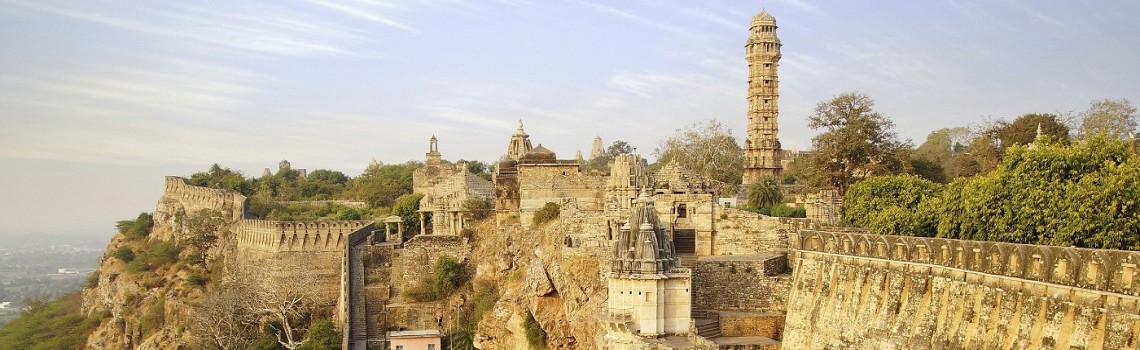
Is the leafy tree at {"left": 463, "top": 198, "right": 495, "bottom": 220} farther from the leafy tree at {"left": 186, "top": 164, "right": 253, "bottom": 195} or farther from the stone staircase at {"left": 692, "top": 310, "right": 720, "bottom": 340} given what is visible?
the leafy tree at {"left": 186, "top": 164, "right": 253, "bottom": 195}

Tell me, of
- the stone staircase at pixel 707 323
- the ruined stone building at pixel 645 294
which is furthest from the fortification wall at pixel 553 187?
the ruined stone building at pixel 645 294

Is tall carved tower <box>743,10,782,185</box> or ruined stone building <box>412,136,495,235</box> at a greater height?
tall carved tower <box>743,10,782,185</box>

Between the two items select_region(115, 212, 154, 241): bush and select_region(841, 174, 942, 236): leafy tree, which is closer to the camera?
select_region(841, 174, 942, 236): leafy tree

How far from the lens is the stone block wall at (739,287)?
30.9m

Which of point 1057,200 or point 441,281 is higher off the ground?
point 1057,200

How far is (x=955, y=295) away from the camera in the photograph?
2323 cm

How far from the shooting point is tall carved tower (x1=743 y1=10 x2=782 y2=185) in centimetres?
6038

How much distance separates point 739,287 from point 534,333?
1013 cm

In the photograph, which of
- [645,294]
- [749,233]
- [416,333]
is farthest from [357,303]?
[645,294]

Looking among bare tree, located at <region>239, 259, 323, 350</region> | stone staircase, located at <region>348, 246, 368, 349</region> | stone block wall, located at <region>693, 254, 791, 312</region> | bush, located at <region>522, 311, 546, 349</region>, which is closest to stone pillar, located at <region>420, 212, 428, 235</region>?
stone staircase, located at <region>348, 246, 368, 349</region>

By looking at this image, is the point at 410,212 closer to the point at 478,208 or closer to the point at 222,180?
the point at 478,208

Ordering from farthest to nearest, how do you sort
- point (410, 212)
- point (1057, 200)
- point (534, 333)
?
1. point (410, 212)
2. point (534, 333)
3. point (1057, 200)

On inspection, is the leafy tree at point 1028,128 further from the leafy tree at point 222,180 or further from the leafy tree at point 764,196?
the leafy tree at point 222,180

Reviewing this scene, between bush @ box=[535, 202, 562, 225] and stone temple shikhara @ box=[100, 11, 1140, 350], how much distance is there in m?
0.34
